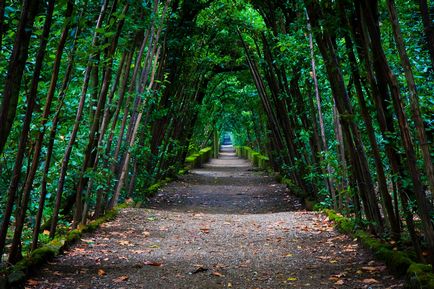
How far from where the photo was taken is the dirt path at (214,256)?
4.24 metres

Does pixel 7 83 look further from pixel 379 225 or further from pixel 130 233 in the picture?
pixel 130 233

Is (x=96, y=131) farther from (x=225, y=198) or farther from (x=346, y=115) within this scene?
(x=225, y=198)

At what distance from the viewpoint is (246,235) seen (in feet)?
23.1

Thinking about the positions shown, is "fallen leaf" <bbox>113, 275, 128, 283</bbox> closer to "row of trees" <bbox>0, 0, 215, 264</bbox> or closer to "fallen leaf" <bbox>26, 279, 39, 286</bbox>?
"fallen leaf" <bbox>26, 279, 39, 286</bbox>

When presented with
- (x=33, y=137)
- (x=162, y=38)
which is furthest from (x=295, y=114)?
(x=33, y=137)

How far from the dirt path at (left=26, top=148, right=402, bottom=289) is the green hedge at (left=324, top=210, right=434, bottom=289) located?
0.32 feet

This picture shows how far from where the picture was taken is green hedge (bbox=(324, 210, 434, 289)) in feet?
11.1

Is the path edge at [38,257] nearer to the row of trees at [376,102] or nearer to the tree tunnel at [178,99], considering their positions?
the tree tunnel at [178,99]

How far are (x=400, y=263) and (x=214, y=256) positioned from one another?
2086 mm

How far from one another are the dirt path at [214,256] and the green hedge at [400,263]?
0.10 metres

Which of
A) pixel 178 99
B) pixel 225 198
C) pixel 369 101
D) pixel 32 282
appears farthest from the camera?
pixel 178 99

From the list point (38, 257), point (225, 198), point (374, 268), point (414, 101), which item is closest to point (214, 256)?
point (374, 268)

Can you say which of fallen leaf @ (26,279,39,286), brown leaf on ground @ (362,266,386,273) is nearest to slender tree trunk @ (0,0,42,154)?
fallen leaf @ (26,279,39,286)

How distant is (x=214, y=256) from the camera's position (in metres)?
5.52
